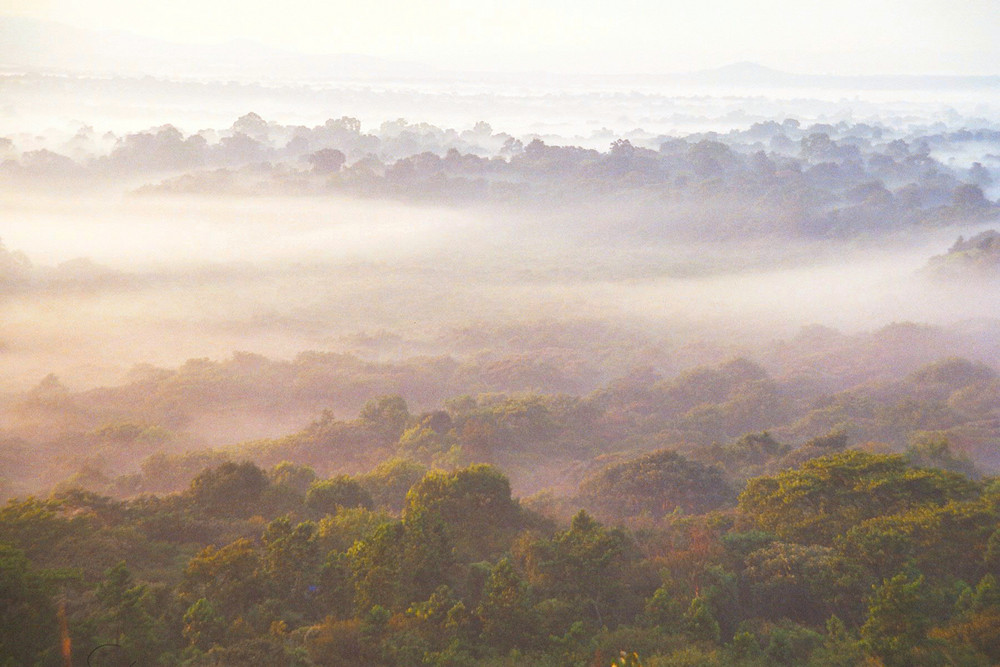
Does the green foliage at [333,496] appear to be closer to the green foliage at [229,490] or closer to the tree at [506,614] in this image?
the green foliage at [229,490]

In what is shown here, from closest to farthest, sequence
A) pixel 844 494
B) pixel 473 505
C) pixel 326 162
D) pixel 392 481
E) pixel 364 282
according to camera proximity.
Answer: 1. pixel 844 494
2. pixel 473 505
3. pixel 392 481
4. pixel 364 282
5. pixel 326 162

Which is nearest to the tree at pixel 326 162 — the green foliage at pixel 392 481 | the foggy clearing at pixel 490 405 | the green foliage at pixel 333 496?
the foggy clearing at pixel 490 405

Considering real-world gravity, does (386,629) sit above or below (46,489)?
above

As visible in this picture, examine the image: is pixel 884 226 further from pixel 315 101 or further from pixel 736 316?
pixel 315 101

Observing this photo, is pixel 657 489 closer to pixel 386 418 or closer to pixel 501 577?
pixel 501 577

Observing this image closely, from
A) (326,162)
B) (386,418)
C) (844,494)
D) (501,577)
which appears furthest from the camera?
(326,162)

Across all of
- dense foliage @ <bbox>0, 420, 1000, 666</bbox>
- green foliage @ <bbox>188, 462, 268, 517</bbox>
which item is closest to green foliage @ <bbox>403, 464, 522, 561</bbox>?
dense foliage @ <bbox>0, 420, 1000, 666</bbox>

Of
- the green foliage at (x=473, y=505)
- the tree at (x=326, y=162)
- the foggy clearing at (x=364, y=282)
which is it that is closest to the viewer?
the green foliage at (x=473, y=505)

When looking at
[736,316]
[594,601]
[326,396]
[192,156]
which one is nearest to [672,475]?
[594,601]

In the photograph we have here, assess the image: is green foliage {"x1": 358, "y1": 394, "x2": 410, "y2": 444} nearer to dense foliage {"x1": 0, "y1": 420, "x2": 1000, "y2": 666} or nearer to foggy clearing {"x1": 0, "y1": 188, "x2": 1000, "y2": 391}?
dense foliage {"x1": 0, "y1": 420, "x2": 1000, "y2": 666}

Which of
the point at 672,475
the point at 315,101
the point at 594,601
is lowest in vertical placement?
the point at 672,475

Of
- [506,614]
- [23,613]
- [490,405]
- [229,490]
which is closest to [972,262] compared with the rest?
[490,405]
